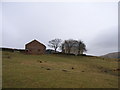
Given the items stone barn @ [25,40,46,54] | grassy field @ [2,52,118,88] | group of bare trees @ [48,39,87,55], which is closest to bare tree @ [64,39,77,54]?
group of bare trees @ [48,39,87,55]

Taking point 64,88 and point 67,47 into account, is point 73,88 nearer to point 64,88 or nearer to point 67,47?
point 64,88

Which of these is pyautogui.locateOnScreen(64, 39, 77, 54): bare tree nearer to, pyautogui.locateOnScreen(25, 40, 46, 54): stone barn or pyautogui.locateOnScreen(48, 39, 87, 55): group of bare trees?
pyautogui.locateOnScreen(48, 39, 87, 55): group of bare trees

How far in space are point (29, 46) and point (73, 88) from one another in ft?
142

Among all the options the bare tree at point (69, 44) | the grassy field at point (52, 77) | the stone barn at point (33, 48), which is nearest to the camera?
the grassy field at point (52, 77)

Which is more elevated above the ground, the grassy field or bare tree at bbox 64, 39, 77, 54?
bare tree at bbox 64, 39, 77, 54

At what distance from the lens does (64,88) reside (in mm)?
7965

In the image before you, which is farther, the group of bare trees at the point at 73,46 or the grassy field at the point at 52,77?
the group of bare trees at the point at 73,46

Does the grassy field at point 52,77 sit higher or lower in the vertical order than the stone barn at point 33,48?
lower

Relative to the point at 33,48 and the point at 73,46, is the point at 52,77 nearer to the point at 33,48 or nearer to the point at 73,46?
the point at 33,48

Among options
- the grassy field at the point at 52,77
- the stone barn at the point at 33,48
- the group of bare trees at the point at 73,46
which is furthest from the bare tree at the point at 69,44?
the grassy field at the point at 52,77

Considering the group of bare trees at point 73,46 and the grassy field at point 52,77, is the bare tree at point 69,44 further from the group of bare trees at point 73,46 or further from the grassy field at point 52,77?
the grassy field at point 52,77

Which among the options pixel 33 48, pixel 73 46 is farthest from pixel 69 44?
pixel 33 48

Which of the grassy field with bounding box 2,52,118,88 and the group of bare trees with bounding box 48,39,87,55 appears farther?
the group of bare trees with bounding box 48,39,87,55

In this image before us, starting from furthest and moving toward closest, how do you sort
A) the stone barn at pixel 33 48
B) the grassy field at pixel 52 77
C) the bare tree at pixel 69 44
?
the bare tree at pixel 69 44 < the stone barn at pixel 33 48 < the grassy field at pixel 52 77
